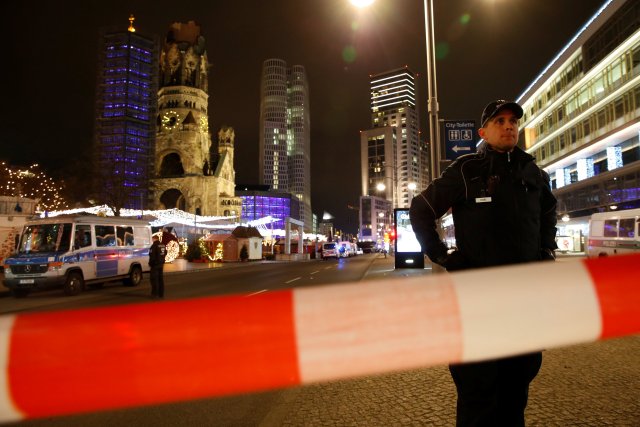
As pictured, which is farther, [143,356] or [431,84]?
[431,84]

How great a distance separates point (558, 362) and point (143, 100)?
13606 cm

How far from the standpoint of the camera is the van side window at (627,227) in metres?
16.5

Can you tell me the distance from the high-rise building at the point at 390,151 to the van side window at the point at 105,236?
4378 inches

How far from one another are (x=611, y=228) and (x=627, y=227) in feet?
4.00

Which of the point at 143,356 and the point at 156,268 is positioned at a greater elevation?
the point at 143,356

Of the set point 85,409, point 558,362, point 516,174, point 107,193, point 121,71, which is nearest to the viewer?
point 85,409

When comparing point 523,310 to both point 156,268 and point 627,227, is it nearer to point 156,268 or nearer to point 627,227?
point 156,268

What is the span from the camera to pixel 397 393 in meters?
4.11

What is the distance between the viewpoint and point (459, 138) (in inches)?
465

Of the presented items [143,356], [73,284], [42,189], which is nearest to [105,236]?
[73,284]

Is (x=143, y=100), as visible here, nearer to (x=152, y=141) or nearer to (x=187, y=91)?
(x=152, y=141)

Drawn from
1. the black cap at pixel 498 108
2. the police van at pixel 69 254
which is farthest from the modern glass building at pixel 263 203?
the black cap at pixel 498 108

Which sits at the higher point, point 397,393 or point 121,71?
point 121,71

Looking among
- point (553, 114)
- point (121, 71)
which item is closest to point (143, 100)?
point (121, 71)
